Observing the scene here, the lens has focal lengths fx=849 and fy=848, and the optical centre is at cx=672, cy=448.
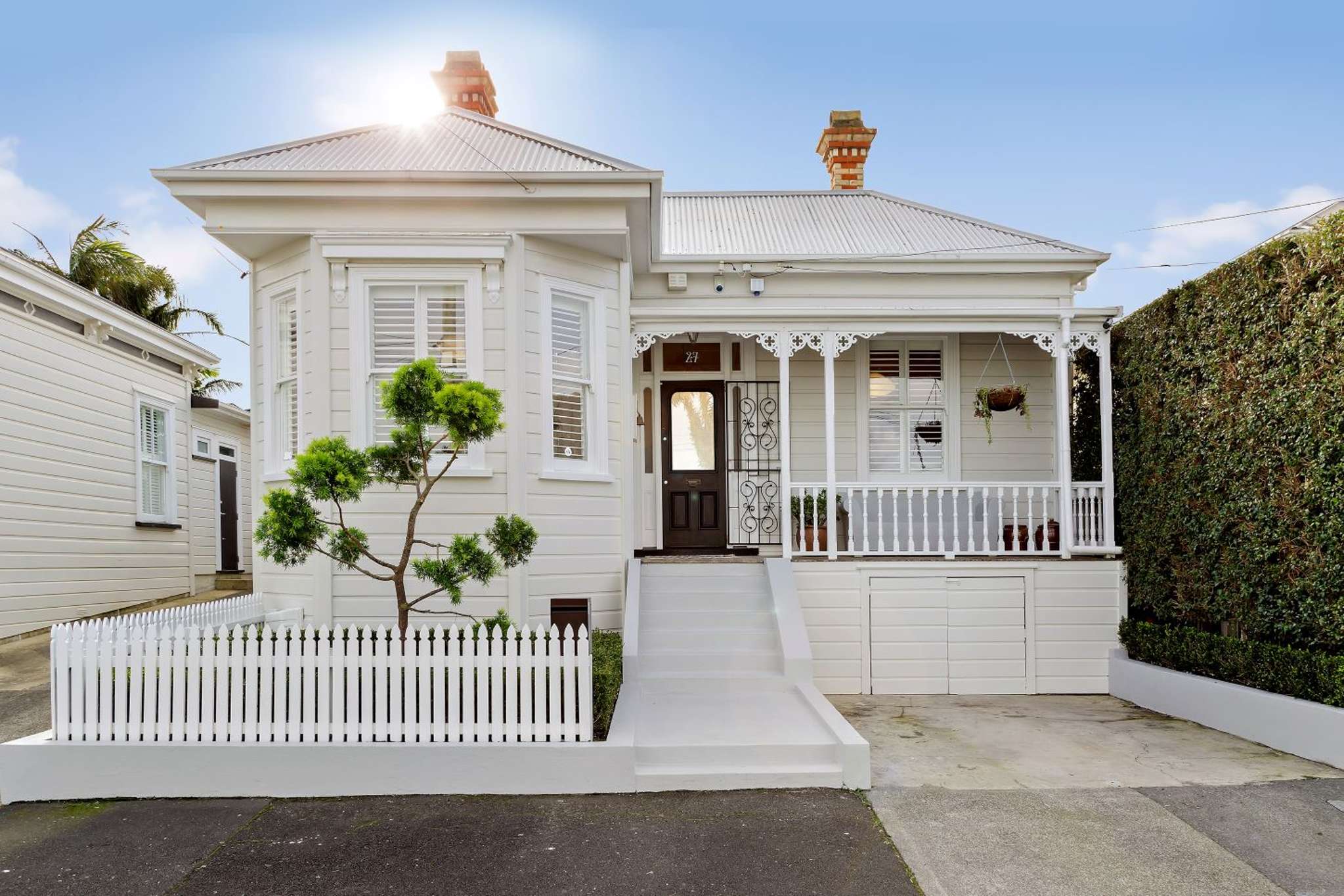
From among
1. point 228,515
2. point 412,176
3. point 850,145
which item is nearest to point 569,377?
point 412,176

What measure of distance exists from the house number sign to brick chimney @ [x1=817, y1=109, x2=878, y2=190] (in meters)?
4.38

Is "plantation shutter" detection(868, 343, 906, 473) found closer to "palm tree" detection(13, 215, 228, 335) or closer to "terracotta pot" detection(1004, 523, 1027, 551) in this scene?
"terracotta pot" detection(1004, 523, 1027, 551)

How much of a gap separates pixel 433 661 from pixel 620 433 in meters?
3.18

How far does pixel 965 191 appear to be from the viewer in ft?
45.2

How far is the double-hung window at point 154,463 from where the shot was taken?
38.9 ft

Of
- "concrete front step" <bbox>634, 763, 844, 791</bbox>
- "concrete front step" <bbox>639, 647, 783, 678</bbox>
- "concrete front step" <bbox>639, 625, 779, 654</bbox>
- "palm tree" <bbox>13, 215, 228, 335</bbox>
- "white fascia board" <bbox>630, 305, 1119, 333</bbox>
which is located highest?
"palm tree" <bbox>13, 215, 228, 335</bbox>

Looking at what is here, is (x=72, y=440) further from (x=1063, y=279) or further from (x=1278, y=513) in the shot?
(x=1278, y=513)

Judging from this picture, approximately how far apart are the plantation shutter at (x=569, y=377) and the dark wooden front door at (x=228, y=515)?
969 centimetres

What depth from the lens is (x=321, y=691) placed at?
17.7 feet

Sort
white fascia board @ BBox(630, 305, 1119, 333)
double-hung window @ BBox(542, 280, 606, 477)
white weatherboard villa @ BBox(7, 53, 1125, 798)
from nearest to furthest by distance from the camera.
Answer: white weatherboard villa @ BBox(7, 53, 1125, 798)
double-hung window @ BBox(542, 280, 606, 477)
white fascia board @ BBox(630, 305, 1119, 333)

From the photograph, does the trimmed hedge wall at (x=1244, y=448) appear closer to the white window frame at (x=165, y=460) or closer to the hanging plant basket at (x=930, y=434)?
the hanging plant basket at (x=930, y=434)

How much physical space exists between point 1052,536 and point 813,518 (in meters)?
2.68

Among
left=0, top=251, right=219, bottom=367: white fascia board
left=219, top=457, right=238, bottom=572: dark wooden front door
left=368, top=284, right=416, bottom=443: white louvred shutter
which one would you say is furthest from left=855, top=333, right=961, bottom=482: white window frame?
left=219, top=457, right=238, bottom=572: dark wooden front door

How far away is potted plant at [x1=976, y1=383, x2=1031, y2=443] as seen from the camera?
30.5ft
